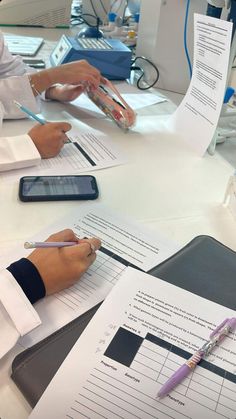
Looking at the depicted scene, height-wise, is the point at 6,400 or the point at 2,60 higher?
the point at 2,60

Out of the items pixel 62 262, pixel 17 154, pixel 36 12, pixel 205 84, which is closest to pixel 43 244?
pixel 62 262

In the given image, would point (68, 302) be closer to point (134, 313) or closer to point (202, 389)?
point (134, 313)

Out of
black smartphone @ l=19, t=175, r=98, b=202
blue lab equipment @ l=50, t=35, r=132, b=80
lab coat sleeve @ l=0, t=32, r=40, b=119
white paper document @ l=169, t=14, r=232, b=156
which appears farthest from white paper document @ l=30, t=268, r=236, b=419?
blue lab equipment @ l=50, t=35, r=132, b=80

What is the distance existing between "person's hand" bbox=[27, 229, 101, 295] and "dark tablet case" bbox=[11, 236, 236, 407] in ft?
0.19

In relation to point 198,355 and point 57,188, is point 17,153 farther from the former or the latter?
point 198,355

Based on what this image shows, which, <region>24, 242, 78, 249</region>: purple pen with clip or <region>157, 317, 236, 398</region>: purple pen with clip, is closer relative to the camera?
<region>157, 317, 236, 398</region>: purple pen with clip

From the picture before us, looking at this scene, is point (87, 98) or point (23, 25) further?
point (23, 25)

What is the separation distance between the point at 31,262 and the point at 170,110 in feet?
2.41

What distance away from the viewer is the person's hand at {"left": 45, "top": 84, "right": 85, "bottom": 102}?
1123 mm

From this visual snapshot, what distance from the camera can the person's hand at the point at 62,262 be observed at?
553 millimetres

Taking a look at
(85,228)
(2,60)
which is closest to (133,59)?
(2,60)

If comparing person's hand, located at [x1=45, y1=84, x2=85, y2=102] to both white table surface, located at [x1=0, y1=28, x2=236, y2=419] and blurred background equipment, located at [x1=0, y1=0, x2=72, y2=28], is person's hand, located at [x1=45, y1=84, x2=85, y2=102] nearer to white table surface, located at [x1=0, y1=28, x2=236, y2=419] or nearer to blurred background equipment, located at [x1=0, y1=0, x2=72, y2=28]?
white table surface, located at [x1=0, y1=28, x2=236, y2=419]

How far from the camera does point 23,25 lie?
1.81 metres

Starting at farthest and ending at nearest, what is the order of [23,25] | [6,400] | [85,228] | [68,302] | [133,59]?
[23,25] → [133,59] → [85,228] → [68,302] → [6,400]
